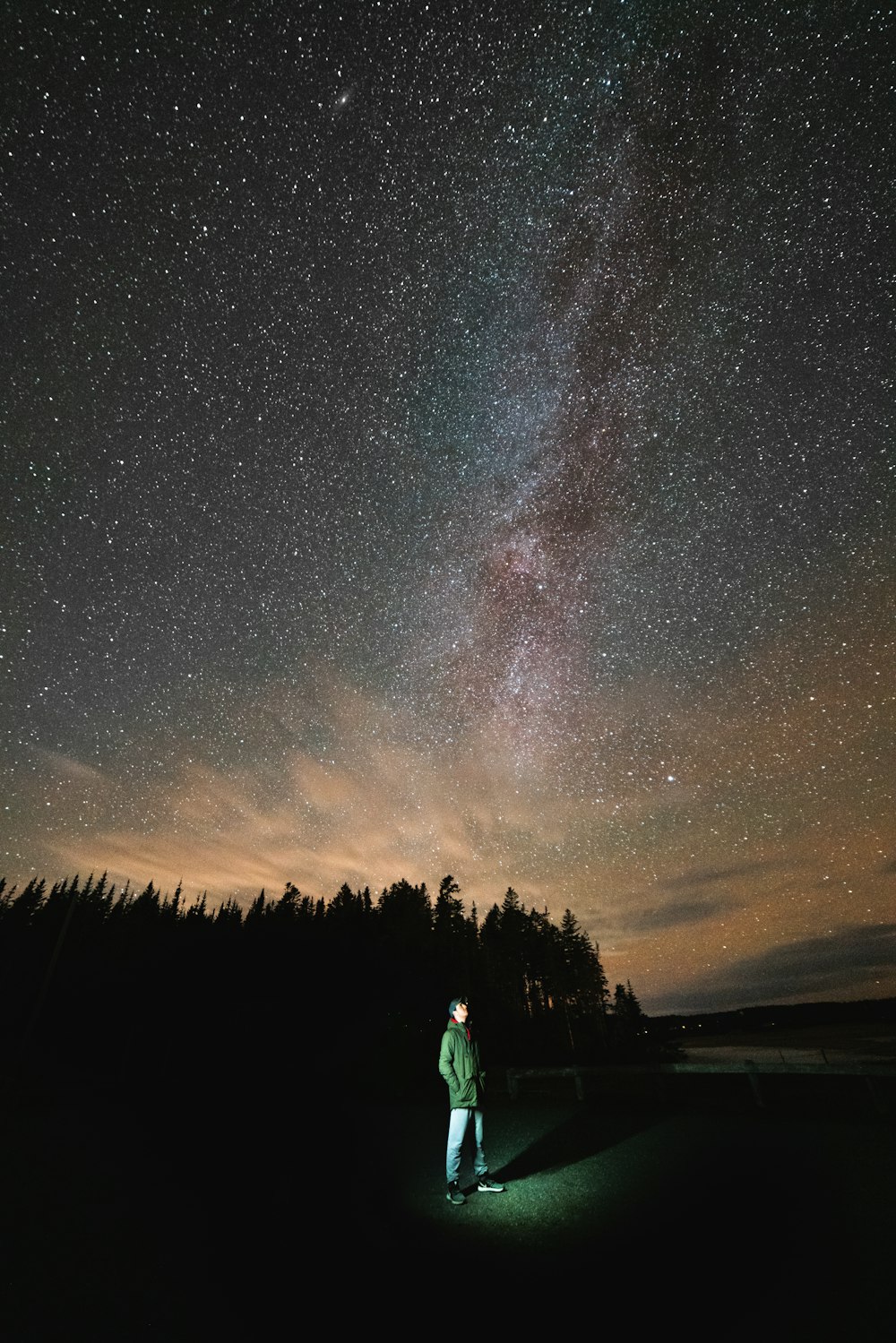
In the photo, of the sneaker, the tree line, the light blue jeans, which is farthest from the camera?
the tree line

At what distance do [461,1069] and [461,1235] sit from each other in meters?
1.43

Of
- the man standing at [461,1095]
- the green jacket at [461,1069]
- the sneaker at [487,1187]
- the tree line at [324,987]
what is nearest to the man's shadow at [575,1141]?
the sneaker at [487,1187]

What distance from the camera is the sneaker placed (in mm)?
6248

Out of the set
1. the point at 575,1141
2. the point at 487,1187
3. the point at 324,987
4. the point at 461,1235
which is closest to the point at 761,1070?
the point at 575,1141

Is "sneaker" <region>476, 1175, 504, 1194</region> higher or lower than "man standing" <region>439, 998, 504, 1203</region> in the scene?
lower

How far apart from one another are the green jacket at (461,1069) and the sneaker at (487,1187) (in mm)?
797

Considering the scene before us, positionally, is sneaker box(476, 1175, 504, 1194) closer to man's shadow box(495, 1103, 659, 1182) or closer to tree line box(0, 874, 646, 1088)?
man's shadow box(495, 1103, 659, 1182)

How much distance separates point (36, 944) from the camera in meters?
Result: 66.2

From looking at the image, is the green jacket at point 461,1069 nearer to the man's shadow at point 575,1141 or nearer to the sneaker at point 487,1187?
the sneaker at point 487,1187

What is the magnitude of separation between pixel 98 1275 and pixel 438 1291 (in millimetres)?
2790

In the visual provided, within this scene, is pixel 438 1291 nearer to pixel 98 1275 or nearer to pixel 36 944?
pixel 98 1275

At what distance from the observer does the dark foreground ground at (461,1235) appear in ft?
12.2

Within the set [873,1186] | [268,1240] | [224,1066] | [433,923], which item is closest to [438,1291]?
[268,1240]

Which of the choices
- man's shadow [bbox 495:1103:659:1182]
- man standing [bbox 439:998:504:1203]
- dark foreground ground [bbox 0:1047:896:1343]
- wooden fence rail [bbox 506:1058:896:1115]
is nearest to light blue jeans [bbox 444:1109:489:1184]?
man standing [bbox 439:998:504:1203]
